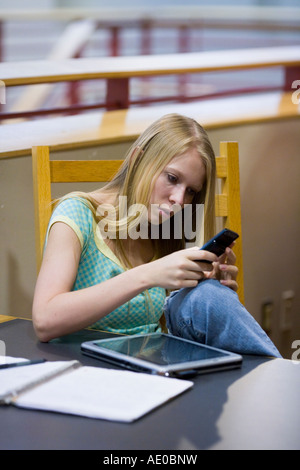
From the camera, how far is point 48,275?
45.8 inches

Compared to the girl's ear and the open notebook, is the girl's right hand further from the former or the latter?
the girl's ear

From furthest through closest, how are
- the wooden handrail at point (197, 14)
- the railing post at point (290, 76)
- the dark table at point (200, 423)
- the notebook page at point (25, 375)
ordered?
the wooden handrail at point (197, 14) < the railing post at point (290, 76) < the notebook page at point (25, 375) < the dark table at point (200, 423)

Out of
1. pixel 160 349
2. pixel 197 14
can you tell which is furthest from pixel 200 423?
pixel 197 14

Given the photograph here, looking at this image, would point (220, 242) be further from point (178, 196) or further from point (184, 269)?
point (178, 196)

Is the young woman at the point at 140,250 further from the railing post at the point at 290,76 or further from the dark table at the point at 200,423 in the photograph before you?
the railing post at the point at 290,76

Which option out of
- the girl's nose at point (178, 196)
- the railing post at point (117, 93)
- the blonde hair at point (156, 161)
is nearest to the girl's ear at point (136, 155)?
the blonde hair at point (156, 161)

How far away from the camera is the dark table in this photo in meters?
0.73

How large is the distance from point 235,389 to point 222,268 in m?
0.38

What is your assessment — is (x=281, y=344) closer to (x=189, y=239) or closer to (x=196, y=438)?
(x=189, y=239)

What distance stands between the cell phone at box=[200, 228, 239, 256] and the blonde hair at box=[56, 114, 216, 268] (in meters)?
0.26

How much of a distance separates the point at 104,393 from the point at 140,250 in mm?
603

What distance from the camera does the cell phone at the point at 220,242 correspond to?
1.07 meters

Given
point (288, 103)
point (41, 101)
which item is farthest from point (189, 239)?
point (41, 101)

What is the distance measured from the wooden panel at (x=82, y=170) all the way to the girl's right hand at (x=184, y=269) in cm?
40
